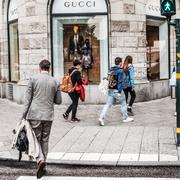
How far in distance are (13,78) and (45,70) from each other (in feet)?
39.2

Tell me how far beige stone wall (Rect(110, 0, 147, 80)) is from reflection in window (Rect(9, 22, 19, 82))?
4183 millimetres

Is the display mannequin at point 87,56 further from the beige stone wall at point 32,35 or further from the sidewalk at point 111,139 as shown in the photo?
the sidewalk at point 111,139

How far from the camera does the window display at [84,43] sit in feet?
55.6

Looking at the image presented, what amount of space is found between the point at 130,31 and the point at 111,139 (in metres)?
7.15

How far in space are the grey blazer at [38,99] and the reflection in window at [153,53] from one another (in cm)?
1103

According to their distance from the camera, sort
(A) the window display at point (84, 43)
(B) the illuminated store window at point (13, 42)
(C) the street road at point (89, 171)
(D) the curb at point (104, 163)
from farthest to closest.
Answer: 1. (B) the illuminated store window at point (13, 42)
2. (A) the window display at point (84, 43)
3. (D) the curb at point (104, 163)
4. (C) the street road at point (89, 171)

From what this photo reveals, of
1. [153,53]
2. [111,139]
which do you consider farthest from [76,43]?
[111,139]

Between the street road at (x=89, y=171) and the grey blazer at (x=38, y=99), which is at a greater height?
the grey blazer at (x=38, y=99)

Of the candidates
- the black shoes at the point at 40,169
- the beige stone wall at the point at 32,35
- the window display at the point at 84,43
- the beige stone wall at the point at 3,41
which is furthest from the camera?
the beige stone wall at the point at 3,41

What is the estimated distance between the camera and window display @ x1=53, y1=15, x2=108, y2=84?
1694 cm

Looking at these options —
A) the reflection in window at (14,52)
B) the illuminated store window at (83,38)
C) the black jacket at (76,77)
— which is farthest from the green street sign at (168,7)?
the reflection in window at (14,52)

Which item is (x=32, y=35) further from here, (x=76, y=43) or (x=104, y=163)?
(x=104, y=163)

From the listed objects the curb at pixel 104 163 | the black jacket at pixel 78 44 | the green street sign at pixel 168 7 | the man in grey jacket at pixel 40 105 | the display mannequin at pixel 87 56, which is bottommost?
the curb at pixel 104 163

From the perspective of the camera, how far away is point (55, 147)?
383 inches
